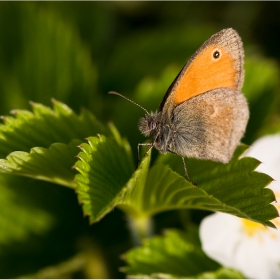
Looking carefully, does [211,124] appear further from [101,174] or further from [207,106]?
[101,174]

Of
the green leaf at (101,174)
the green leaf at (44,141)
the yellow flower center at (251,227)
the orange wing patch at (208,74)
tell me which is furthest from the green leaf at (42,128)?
the yellow flower center at (251,227)

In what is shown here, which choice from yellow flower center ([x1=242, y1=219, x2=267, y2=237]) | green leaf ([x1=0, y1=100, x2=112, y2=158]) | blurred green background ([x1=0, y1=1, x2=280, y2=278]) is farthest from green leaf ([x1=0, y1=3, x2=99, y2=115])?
yellow flower center ([x1=242, y1=219, x2=267, y2=237])

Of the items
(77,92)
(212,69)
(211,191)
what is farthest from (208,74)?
(77,92)

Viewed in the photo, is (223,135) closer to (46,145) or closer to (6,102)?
(46,145)

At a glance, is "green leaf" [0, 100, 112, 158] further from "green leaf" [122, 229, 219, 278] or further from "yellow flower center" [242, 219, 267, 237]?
"yellow flower center" [242, 219, 267, 237]

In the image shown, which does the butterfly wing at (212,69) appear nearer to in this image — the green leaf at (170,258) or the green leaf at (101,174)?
the green leaf at (101,174)

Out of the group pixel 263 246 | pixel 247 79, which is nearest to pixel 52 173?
pixel 263 246
